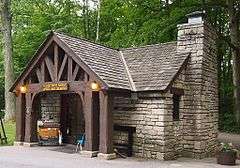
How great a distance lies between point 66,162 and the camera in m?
12.3

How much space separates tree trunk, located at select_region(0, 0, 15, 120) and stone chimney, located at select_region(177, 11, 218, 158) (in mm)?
12345

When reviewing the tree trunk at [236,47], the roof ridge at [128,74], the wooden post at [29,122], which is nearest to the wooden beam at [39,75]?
the wooden post at [29,122]

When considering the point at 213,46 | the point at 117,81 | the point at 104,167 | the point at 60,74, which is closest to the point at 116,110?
the point at 117,81

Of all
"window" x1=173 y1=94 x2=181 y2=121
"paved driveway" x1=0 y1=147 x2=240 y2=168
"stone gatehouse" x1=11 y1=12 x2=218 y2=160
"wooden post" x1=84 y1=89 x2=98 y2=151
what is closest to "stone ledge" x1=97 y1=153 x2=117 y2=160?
"stone gatehouse" x1=11 y1=12 x2=218 y2=160

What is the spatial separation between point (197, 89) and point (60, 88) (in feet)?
15.6

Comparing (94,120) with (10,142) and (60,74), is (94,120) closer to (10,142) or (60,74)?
(60,74)

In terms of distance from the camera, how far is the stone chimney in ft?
48.4

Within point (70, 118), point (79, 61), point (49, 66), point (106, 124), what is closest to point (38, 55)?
point (49, 66)

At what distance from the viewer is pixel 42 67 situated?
51.0 feet

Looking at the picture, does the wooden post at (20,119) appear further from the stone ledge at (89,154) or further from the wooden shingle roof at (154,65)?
the wooden shingle roof at (154,65)

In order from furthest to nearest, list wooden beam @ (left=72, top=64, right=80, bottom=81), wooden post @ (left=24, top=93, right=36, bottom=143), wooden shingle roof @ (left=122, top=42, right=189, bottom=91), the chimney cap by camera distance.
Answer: wooden post @ (left=24, top=93, right=36, bottom=143), the chimney cap, wooden beam @ (left=72, top=64, right=80, bottom=81), wooden shingle roof @ (left=122, top=42, right=189, bottom=91)

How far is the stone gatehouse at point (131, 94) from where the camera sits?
1357 centimetres

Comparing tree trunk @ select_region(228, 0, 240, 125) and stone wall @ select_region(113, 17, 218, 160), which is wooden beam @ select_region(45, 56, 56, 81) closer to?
stone wall @ select_region(113, 17, 218, 160)

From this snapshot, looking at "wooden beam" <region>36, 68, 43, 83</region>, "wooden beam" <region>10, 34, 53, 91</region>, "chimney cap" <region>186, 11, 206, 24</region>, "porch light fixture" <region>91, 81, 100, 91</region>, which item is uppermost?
"chimney cap" <region>186, 11, 206, 24</region>
